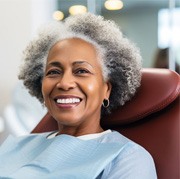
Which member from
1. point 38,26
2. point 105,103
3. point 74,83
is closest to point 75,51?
point 74,83

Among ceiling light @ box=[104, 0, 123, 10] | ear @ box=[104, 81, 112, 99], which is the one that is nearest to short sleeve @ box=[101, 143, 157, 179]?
ear @ box=[104, 81, 112, 99]

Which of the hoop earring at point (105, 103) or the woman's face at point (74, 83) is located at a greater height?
the woman's face at point (74, 83)

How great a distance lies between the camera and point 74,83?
123cm

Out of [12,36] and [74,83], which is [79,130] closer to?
[74,83]

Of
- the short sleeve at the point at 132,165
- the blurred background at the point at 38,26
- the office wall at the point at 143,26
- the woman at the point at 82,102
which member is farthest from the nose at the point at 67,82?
the office wall at the point at 143,26

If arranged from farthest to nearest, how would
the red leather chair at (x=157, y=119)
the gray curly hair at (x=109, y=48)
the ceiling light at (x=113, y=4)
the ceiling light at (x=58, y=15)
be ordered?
the ceiling light at (x=113, y=4)
the ceiling light at (x=58, y=15)
the gray curly hair at (x=109, y=48)
the red leather chair at (x=157, y=119)

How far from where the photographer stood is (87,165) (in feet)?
3.70

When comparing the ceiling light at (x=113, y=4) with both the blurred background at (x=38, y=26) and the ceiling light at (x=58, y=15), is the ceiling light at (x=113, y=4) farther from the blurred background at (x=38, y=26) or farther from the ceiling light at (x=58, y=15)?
the ceiling light at (x=58, y=15)

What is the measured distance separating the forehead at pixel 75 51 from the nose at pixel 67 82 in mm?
54

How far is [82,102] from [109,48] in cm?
22

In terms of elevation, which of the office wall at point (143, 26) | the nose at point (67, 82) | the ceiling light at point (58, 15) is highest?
the nose at point (67, 82)

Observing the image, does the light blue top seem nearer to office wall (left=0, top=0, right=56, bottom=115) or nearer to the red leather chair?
the red leather chair

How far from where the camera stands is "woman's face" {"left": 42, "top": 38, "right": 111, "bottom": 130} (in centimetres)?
124

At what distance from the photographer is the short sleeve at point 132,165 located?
1.08 meters
